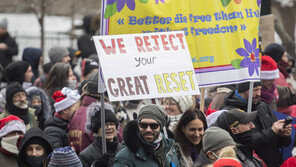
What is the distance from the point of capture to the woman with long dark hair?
685 cm

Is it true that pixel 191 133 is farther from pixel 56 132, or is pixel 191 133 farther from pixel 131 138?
pixel 56 132

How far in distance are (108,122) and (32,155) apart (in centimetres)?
88

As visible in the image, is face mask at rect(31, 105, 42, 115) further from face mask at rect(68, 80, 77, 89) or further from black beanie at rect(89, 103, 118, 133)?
black beanie at rect(89, 103, 118, 133)

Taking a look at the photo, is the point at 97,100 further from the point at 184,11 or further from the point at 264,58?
the point at 264,58

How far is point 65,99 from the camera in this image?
8.01 meters

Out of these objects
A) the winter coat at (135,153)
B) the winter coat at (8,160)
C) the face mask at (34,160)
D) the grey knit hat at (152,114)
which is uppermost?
the grey knit hat at (152,114)

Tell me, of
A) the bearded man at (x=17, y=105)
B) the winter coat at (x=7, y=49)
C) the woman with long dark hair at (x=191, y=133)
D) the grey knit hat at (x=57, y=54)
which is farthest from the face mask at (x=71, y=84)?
the winter coat at (x=7, y=49)

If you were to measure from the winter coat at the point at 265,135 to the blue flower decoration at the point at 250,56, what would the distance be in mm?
489

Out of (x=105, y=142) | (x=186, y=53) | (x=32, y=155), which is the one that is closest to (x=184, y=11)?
(x=186, y=53)

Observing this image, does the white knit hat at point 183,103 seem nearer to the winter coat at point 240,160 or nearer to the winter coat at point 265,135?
the winter coat at point 265,135

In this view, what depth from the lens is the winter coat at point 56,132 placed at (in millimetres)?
7589

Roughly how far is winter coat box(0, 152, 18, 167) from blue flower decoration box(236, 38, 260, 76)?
2718 mm

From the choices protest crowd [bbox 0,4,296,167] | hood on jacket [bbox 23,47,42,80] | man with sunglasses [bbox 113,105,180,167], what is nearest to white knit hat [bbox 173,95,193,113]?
protest crowd [bbox 0,4,296,167]

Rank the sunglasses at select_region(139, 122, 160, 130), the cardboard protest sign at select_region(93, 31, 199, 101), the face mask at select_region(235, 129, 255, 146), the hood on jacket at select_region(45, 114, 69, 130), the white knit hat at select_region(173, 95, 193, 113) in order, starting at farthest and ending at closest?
the white knit hat at select_region(173, 95, 193, 113), the hood on jacket at select_region(45, 114, 69, 130), the face mask at select_region(235, 129, 255, 146), the sunglasses at select_region(139, 122, 160, 130), the cardboard protest sign at select_region(93, 31, 199, 101)
